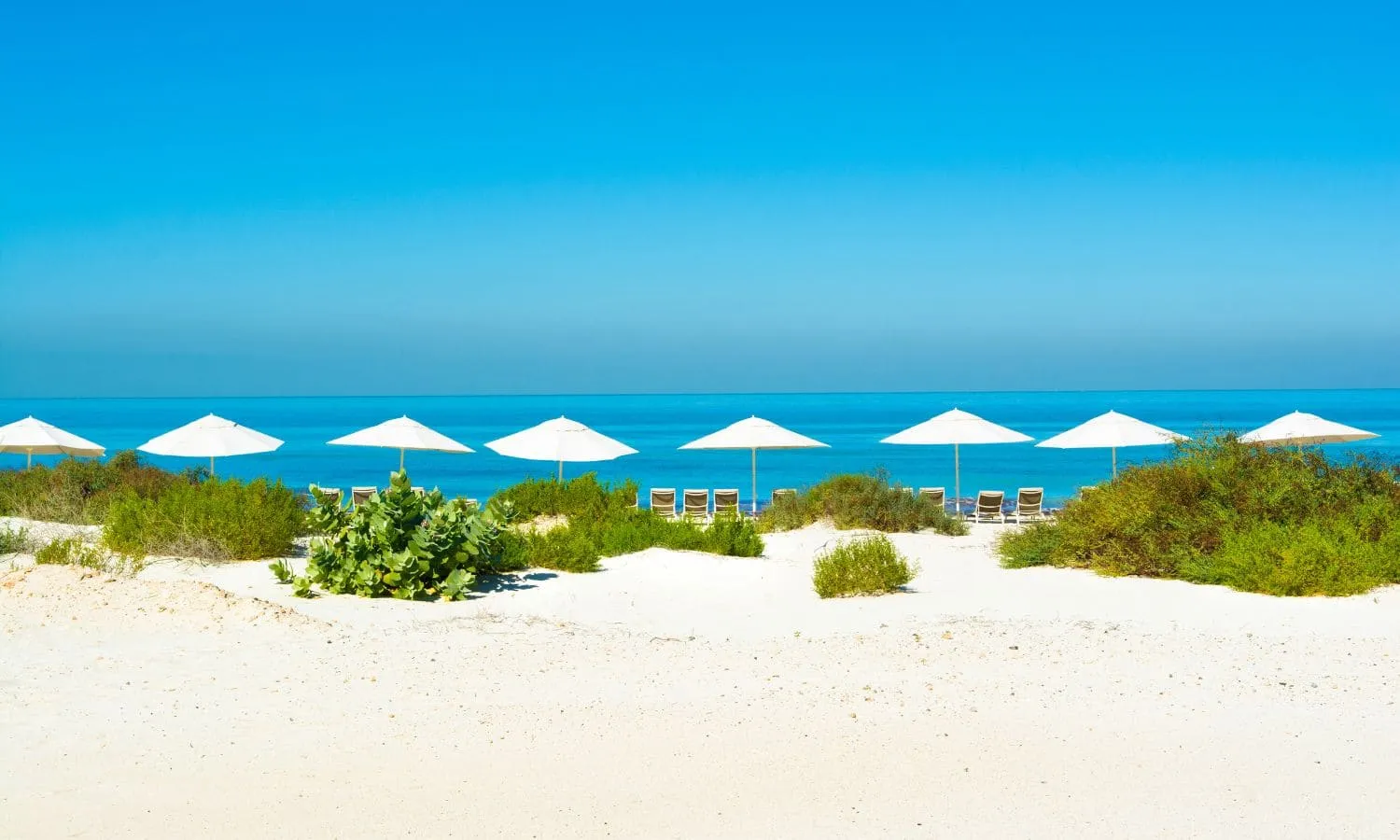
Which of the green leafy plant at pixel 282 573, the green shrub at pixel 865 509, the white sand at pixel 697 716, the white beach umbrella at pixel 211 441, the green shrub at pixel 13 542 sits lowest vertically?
the white sand at pixel 697 716

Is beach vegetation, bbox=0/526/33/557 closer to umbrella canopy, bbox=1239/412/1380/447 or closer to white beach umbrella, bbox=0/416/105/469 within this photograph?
white beach umbrella, bbox=0/416/105/469

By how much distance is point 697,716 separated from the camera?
5.44m

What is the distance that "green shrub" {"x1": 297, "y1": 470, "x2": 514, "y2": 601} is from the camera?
877 cm

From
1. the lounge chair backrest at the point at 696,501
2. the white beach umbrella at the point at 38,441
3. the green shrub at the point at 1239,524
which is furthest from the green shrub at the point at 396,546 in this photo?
the white beach umbrella at the point at 38,441

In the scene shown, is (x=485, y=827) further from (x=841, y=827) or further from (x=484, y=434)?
(x=484, y=434)

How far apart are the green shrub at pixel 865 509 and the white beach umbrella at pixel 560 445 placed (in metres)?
3.11

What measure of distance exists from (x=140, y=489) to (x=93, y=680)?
9426 mm

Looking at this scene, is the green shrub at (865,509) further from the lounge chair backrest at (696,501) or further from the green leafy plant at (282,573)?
the green leafy plant at (282,573)

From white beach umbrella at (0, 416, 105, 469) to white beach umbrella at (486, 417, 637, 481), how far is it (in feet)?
21.8

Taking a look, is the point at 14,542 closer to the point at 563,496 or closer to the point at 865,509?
the point at 563,496

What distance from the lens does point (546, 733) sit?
5.18m

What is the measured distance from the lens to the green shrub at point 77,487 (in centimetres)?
1391

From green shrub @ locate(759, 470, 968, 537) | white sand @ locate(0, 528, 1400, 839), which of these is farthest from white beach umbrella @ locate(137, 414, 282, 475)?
white sand @ locate(0, 528, 1400, 839)

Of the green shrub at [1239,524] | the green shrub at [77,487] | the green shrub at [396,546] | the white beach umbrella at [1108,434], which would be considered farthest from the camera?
the white beach umbrella at [1108,434]
